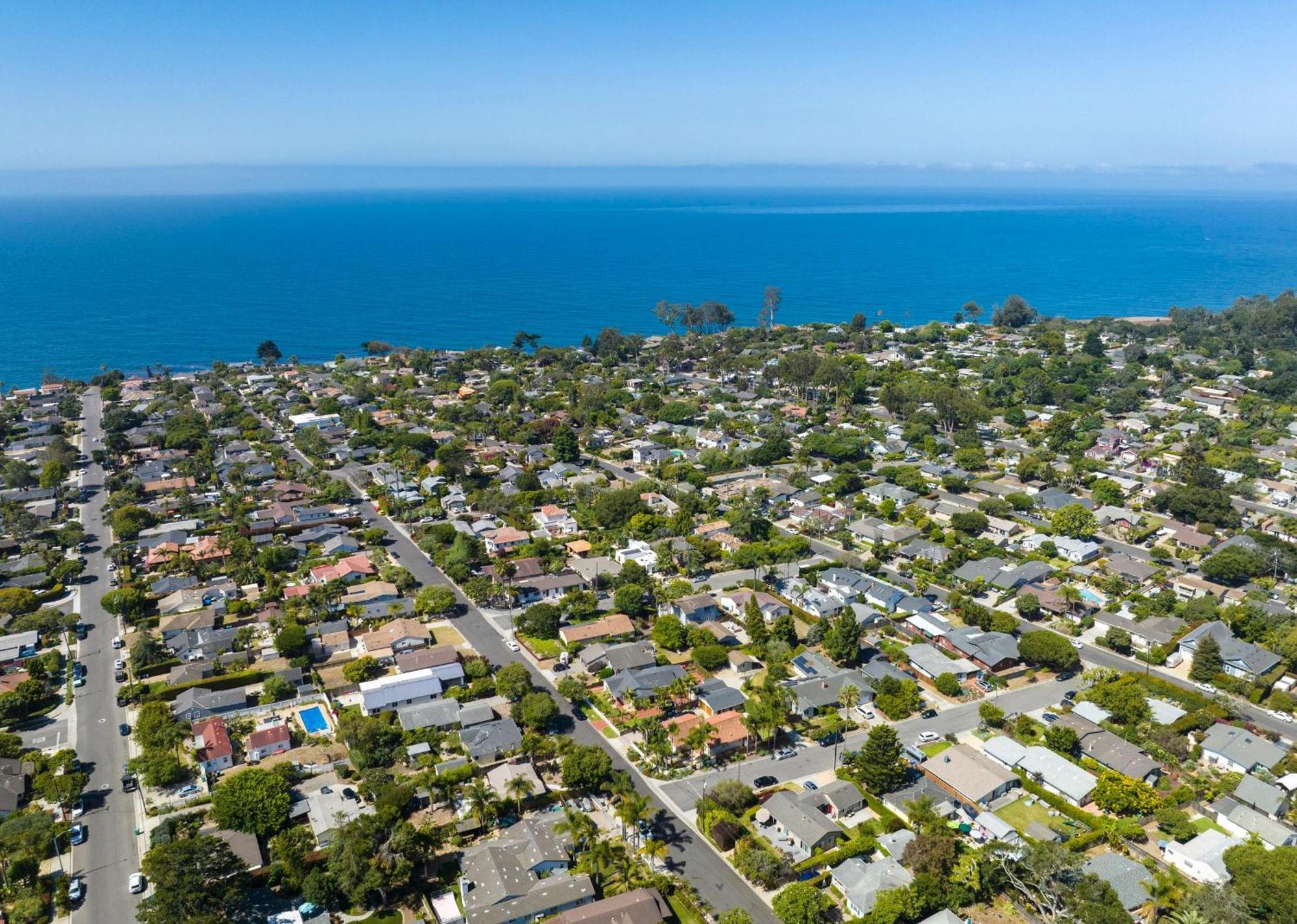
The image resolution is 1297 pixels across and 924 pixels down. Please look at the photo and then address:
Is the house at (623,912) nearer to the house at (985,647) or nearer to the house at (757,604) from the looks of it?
the house at (757,604)

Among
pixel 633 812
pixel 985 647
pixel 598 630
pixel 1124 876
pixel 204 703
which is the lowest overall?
pixel 598 630

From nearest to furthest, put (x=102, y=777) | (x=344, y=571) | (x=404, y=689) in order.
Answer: (x=102, y=777) < (x=404, y=689) < (x=344, y=571)

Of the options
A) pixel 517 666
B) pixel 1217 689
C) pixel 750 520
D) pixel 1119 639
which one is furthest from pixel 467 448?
pixel 1217 689

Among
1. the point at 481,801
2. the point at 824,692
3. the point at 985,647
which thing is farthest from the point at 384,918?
the point at 985,647

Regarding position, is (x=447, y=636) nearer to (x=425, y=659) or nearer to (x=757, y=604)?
(x=425, y=659)

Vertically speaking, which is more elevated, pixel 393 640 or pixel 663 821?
pixel 393 640

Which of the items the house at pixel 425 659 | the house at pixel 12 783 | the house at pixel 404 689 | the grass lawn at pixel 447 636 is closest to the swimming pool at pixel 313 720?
the house at pixel 404 689
